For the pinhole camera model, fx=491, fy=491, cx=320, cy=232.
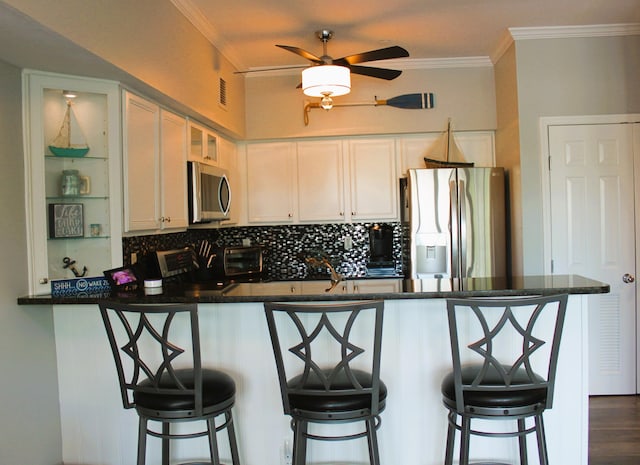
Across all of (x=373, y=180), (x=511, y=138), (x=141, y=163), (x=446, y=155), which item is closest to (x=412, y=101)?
(x=446, y=155)

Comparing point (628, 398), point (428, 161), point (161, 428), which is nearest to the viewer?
point (161, 428)

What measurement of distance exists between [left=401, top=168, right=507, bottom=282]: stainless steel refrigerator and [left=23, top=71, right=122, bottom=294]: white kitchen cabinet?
7.56 ft

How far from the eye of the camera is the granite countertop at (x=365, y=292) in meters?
2.09

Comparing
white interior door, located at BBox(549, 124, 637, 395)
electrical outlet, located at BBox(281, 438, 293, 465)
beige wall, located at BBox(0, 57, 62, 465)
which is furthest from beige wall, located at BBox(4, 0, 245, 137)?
white interior door, located at BBox(549, 124, 637, 395)

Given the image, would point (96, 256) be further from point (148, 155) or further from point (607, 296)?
point (607, 296)

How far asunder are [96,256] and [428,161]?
9.06 feet

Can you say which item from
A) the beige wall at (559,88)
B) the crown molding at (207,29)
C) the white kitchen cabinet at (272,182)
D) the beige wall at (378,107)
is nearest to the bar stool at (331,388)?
the crown molding at (207,29)

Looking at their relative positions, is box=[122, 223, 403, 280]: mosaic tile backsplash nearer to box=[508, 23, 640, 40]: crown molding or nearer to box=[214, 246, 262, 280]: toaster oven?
box=[214, 246, 262, 280]: toaster oven

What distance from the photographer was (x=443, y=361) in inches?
91.7

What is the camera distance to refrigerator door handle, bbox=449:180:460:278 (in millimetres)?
3908

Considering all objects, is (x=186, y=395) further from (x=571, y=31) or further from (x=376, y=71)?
(x=571, y=31)

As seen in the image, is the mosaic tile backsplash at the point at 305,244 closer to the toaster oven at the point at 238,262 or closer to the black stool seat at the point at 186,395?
the toaster oven at the point at 238,262

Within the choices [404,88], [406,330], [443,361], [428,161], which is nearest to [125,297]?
[406,330]

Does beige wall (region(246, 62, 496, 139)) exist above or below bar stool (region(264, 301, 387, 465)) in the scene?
above
